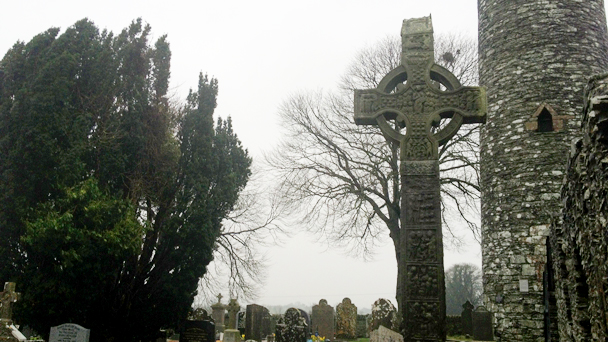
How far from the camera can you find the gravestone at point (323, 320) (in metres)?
16.5

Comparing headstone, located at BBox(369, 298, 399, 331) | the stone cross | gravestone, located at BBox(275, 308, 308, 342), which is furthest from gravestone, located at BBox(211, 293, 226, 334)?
the stone cross

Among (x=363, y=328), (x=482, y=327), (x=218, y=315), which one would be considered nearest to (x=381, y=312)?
(x=482, y=327)

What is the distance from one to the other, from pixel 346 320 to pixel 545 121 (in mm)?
10086

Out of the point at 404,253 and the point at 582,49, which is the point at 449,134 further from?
the point at 582,49

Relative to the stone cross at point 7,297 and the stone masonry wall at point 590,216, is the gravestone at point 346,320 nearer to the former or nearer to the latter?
the stone cross at point 7,297

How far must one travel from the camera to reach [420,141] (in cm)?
485

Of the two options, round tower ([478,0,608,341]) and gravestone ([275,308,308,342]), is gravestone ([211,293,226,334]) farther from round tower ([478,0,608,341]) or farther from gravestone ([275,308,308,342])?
round tower ([478,0,608,341])

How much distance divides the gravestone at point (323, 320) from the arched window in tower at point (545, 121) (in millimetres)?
8973

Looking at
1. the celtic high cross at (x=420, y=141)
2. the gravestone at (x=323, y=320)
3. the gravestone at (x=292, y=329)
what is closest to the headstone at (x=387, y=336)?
the celtic high cross at (x=420, y=141)

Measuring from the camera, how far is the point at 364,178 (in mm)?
15477

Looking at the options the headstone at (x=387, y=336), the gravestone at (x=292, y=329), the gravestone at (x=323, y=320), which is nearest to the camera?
the headstone at (x=387, y=336)

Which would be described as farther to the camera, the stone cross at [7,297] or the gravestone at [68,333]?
the gravestone at [68,333]

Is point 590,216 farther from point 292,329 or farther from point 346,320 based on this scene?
point 346,320

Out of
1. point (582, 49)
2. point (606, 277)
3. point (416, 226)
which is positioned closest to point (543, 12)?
point (582, 49)
